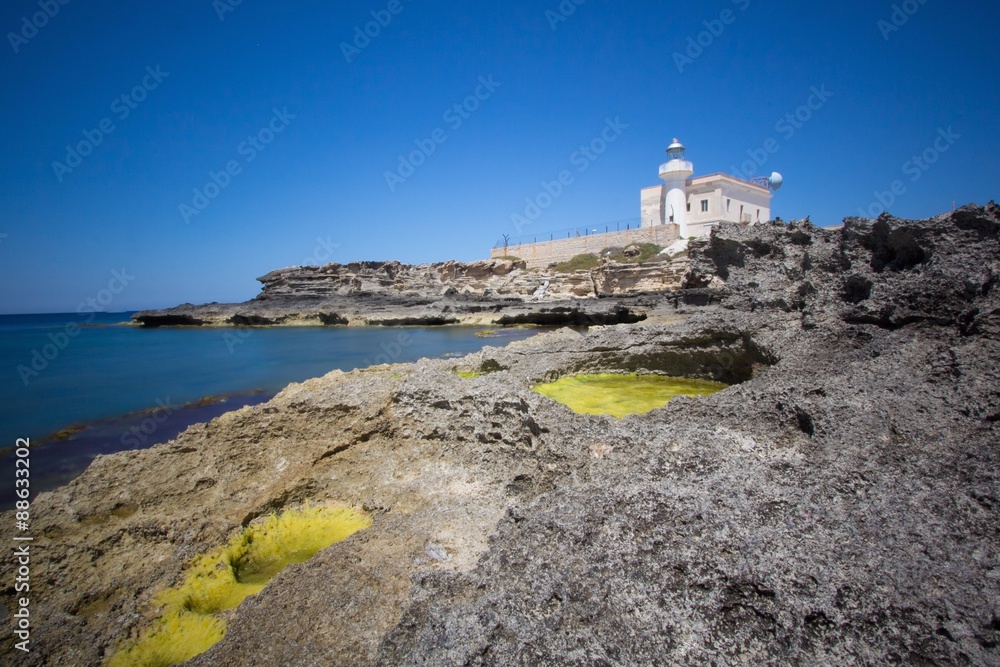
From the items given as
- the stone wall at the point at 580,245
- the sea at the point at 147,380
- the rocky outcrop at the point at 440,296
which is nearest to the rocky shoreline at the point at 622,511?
the sea at the point at 147,380

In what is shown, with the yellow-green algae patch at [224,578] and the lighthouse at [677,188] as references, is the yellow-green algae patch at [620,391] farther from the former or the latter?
the lighthouse at [677,188]

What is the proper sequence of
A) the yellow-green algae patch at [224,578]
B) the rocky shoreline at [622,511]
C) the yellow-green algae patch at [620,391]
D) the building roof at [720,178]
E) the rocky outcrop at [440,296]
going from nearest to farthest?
the rocky shoreline at [622,511], the yellow-green algae patch at [224,578], the yellow-green algae patch at [620,391], the rocky outcrop at [440,296], the building roof at [720,178]

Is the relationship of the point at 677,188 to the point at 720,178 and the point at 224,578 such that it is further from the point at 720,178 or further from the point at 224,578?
the point at 224,578

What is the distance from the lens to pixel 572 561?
248 cm

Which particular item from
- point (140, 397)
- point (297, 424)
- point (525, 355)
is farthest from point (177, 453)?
point (140, 397)

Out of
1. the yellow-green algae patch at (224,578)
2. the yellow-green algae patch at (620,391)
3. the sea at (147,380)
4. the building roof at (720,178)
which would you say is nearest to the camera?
the yellow-green algae patch at (224,578)

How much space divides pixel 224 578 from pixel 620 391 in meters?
5.69

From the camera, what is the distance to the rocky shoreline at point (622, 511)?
207 centimetres

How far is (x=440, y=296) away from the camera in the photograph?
43469 mm

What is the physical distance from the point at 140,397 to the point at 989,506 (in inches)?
657

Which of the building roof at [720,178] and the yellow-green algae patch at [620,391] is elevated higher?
the building roof at [720,178]

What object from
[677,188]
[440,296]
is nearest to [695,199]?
[677,188]

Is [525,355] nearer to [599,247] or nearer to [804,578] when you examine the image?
[804,578]

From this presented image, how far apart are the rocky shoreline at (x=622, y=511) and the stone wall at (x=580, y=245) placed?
41748mm
